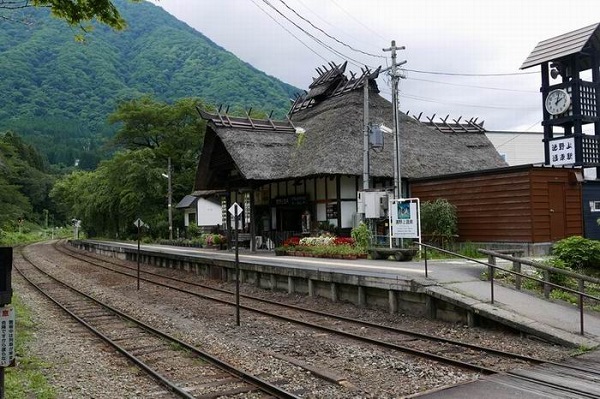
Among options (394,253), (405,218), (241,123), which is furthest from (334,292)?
(241,123)

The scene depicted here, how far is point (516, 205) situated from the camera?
15.9 metres

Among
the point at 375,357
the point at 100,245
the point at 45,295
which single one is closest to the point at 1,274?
the point at 375,357

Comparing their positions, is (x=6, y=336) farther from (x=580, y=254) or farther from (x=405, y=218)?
(x=405, y=218)

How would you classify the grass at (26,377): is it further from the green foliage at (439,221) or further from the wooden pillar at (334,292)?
the green foliage at (439,221)

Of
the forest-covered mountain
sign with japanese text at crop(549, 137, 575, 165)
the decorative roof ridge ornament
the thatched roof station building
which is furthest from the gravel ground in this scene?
the forest-covered mountain

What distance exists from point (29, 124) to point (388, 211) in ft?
255

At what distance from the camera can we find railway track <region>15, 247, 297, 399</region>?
20.0ft

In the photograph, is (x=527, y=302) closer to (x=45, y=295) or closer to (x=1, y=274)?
(x=1, y=274)

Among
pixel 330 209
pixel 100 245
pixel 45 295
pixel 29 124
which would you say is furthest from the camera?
pixel 29 124

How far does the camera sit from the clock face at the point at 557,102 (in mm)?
17562

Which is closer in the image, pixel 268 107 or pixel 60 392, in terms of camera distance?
pixel 60 392

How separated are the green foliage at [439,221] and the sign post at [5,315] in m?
14.7

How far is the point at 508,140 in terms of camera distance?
39.1 m

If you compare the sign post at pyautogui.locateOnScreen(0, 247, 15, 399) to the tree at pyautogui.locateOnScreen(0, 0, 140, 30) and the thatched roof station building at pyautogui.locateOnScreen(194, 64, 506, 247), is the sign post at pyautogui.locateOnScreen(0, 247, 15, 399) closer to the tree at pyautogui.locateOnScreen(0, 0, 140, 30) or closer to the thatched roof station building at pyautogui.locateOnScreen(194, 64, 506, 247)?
the tree at pyautogui.locateOnScreen(0, 0, 140, 30)
